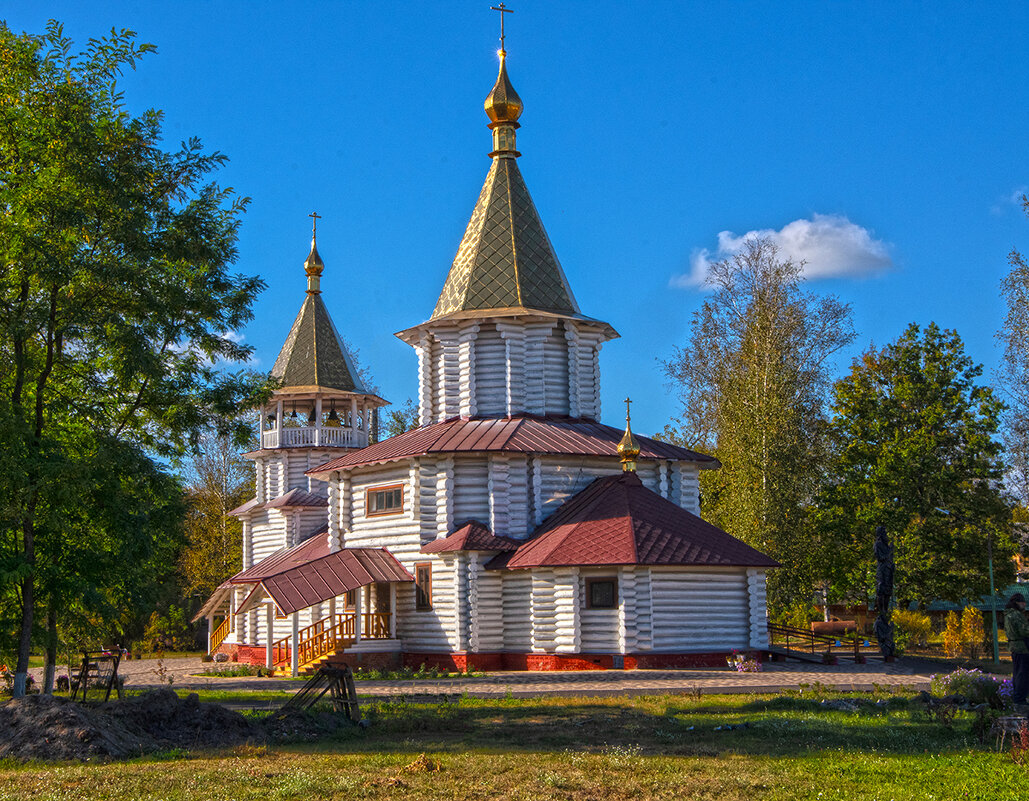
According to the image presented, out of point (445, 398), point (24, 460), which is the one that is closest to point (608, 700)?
point (24, 460)

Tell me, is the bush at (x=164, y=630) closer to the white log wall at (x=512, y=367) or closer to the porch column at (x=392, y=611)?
the porch column at (x=392, y=611)

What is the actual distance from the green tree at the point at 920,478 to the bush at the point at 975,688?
19121mm

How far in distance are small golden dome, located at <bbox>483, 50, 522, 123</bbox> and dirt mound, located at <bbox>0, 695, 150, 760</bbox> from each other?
78.3 feet

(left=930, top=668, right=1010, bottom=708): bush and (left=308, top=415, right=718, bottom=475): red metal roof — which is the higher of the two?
(left=308, top=415, right=718, bottom=475): red metal roof

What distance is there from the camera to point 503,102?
32312 mm

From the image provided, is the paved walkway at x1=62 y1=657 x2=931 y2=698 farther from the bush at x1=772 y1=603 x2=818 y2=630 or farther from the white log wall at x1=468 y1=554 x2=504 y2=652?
the bush at x1=772 y1=603 x2=818 y2=630

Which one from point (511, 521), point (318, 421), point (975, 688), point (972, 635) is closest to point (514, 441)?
point (511, 521)

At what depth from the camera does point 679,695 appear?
18.0 metres

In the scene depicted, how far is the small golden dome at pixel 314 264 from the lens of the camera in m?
42.8

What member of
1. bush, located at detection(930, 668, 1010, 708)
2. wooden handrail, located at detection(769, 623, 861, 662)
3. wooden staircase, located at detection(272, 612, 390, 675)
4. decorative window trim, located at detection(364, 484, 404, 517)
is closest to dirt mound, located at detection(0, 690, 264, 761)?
bush, located at detection(930, 668, 1010, 708)

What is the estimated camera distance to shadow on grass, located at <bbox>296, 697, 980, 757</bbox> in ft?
40.0

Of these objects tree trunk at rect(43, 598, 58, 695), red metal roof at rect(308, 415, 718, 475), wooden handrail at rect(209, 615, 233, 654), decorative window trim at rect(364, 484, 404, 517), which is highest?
red metal roof at rect(308, 415, 718, 475)

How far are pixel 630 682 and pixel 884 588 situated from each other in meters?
A: 9.10

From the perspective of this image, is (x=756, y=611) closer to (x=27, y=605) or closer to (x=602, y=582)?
(x=602, y=582)
